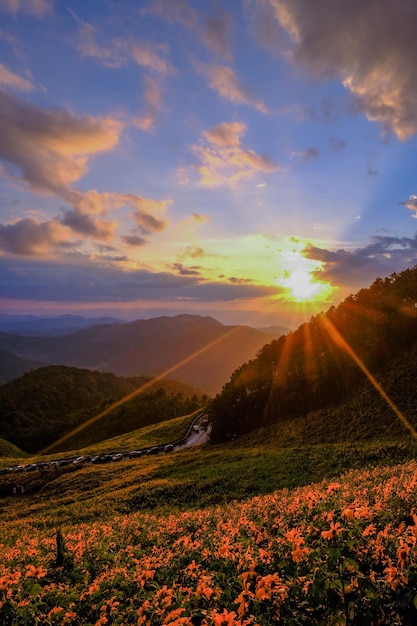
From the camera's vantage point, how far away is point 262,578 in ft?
17.2

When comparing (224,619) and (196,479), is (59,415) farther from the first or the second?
(224,619)

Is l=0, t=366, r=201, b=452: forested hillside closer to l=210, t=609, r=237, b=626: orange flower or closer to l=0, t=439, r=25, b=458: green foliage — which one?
l=0, t=439, r=25, b=458: green foliage

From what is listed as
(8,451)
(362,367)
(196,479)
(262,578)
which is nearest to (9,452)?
(8,451)

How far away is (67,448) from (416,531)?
126848 mm

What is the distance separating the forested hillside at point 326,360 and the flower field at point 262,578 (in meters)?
41.6

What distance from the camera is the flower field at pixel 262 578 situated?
4.81 metres

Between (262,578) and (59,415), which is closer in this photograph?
(262,578)

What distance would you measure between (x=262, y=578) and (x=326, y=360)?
5653 centimetres

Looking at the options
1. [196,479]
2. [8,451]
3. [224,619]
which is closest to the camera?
[224,619]

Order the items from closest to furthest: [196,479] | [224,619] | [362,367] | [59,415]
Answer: [224,619] → [196,479] → [362,367] → [59,415]

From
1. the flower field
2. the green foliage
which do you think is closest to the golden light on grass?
the flower field

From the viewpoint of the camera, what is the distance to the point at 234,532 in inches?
469

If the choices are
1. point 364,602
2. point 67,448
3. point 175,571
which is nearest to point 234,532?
point 175,571

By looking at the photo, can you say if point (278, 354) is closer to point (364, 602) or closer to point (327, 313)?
point (327, 313)
